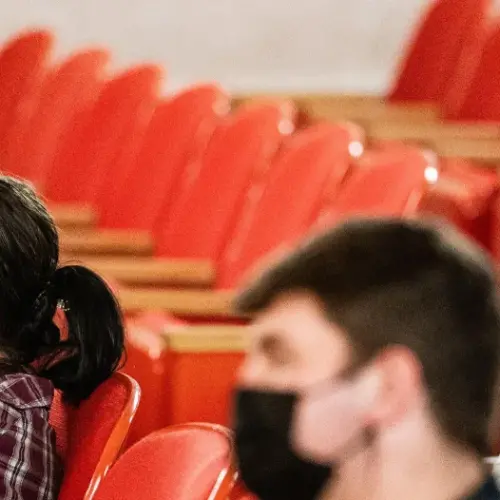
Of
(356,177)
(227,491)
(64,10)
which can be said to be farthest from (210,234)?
(64,10)

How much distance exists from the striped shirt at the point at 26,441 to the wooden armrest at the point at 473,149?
757 mm

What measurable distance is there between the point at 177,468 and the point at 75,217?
86 centimetres

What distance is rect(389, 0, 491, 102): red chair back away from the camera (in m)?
1.38

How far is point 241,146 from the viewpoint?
1133mm

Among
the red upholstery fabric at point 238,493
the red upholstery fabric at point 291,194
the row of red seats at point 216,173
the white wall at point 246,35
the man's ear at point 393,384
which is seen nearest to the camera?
the man's ear at point 393,384

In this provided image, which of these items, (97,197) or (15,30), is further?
(15,30)

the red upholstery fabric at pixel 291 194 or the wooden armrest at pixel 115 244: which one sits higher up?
the red upholstery fabric at pixel 291 194

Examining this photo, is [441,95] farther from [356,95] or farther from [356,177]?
[356,177]

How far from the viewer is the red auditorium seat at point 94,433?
52cm

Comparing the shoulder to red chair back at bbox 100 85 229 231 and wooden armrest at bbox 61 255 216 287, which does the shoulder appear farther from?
red chair back at bbox 100 85 229 231

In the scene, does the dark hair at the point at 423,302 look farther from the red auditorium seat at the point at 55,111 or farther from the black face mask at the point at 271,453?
the red auditorium seat at the point at 55,111

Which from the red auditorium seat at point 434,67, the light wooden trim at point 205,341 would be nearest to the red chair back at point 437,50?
the red auditorium seat at point 434,67

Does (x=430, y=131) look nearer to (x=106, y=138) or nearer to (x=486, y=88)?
(x=486, y=88)

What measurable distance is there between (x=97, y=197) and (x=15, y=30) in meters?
0.81
